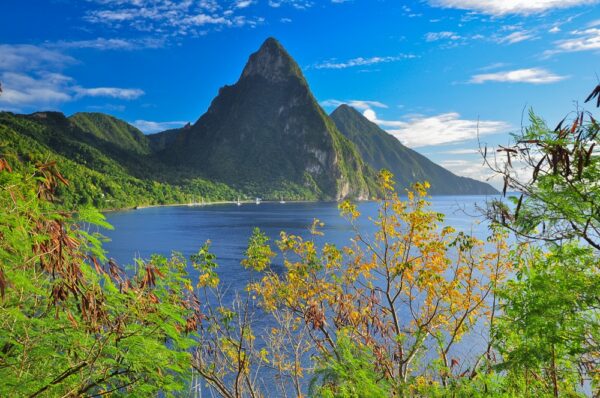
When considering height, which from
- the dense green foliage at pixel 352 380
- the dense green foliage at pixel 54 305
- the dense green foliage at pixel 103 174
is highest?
the dense green foliage at pixel 103 174

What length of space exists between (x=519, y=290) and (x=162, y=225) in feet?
280

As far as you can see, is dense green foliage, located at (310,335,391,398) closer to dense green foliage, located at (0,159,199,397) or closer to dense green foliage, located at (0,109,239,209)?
dense green foliage, located at (0,159,199,397)

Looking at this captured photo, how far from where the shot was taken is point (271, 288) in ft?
34.8

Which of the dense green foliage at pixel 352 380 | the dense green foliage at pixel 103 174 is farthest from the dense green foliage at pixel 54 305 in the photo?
the dense green foliage at pixel 103 174

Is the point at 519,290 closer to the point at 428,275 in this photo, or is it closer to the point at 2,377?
the point at 428,275

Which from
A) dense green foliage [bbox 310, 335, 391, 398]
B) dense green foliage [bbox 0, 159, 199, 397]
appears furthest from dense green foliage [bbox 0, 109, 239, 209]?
dense green foliage [bbox 0, 159, 199, 397]

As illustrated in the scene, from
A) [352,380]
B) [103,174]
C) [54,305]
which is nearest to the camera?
[54,305]

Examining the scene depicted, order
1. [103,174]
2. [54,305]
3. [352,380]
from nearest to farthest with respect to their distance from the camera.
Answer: [54,305] → [352,380] → [103,174]

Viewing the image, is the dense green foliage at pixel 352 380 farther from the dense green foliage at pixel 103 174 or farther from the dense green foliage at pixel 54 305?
the dense green foliage at pixel 103 174

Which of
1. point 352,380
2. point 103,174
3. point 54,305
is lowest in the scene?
point 352,380

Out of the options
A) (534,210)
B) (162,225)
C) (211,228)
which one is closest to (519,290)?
(534,210)

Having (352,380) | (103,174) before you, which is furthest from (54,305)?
(103,174)

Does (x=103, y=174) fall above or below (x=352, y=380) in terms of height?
above

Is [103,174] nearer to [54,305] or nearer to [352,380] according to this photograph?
[352,380]
